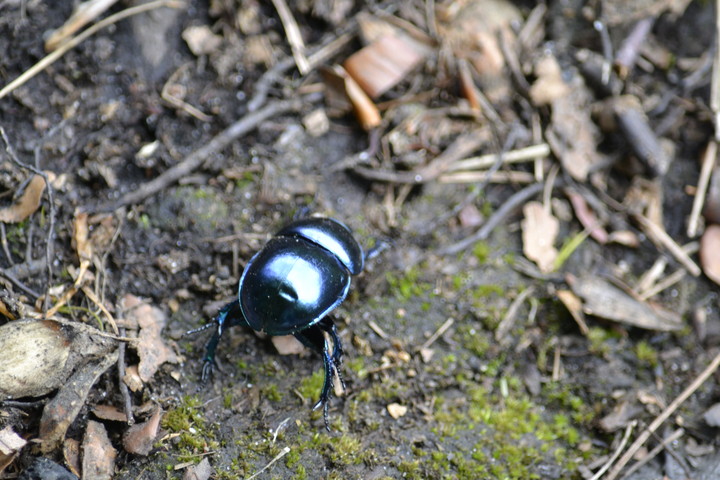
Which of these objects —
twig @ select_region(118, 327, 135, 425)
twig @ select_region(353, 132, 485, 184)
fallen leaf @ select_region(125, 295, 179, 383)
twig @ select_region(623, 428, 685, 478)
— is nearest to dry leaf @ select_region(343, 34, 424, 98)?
twig @ select_region(353, 132, 485, 184)

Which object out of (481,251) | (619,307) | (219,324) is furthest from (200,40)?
(619,307)

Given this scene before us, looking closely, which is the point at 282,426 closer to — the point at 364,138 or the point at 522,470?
the point at 522,470

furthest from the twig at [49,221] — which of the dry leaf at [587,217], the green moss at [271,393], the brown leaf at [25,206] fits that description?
the dry leaf at [587,217]

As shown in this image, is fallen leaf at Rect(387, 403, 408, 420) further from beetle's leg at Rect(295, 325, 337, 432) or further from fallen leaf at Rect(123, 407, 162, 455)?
fallen leaf at Rect(123, 407, 162, 455)

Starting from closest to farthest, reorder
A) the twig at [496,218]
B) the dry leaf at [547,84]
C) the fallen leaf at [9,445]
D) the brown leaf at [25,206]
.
Result: the fallen leaf at [9,445], the brown leaf at [25,206], the twig at [496,218], the dry leaf at [547,84]

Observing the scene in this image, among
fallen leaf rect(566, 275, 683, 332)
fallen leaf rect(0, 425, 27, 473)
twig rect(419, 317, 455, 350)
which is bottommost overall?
fallen leaf rect(566, 275, 683, 332)

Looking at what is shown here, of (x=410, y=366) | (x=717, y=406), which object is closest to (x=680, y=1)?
(x=717, y=406)

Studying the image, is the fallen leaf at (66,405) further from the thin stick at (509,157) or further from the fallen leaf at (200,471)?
the thin stick at (509,157)
